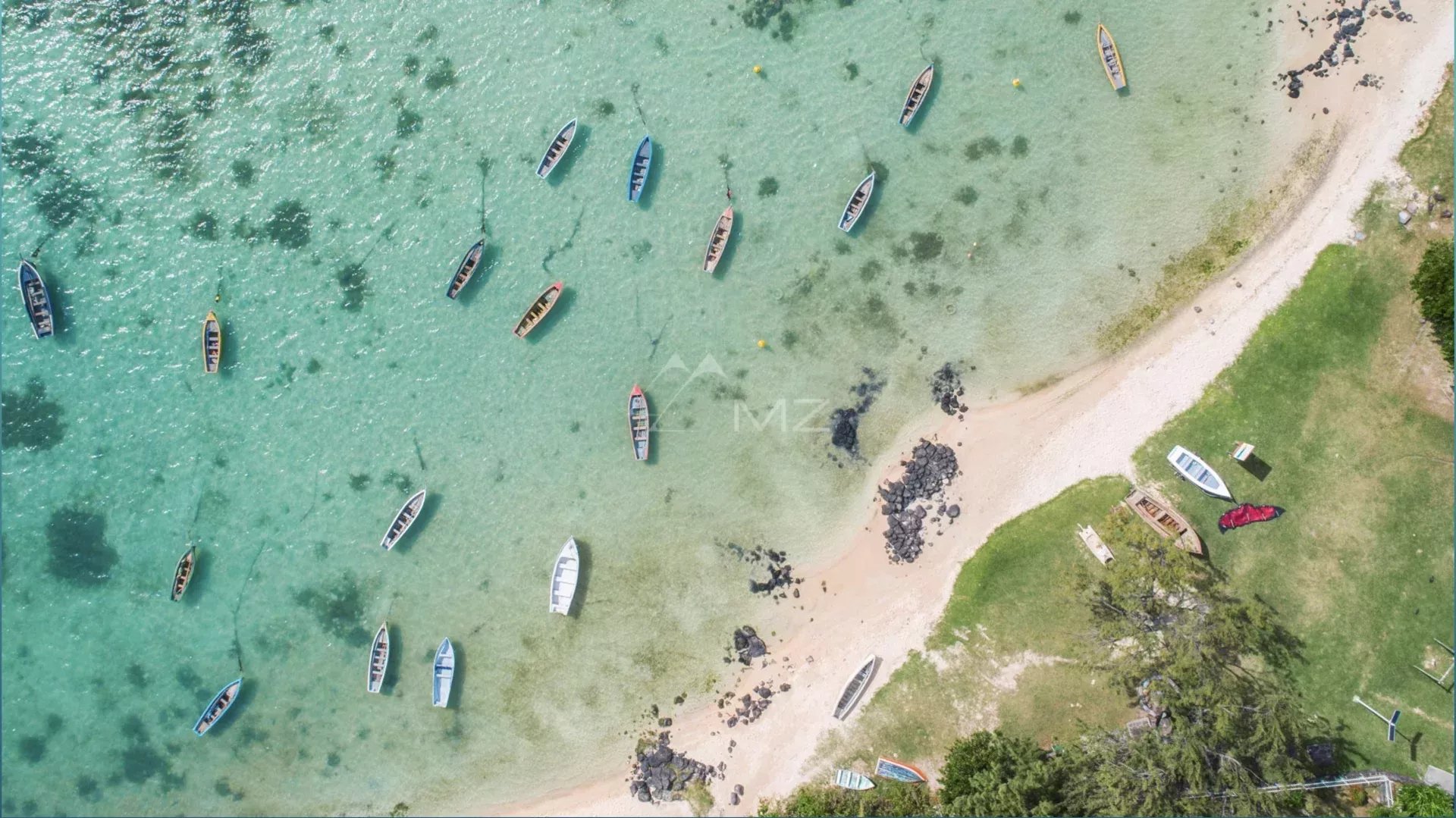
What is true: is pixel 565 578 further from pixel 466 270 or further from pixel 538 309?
pixel 466 270

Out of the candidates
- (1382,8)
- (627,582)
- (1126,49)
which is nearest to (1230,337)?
(1126,49)

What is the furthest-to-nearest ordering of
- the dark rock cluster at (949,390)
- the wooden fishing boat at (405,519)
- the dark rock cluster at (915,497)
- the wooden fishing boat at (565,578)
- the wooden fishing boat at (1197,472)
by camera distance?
the wooden fishing boat at (405,519) → the wooden fishing boat at (565,578) → the dark rock cluster at (949,390) → the dark rock cluster at (915,497) → the wooden fishing boat at (1197,472)

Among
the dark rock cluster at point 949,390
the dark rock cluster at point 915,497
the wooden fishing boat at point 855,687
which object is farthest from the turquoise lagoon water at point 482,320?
the wooden fishing boat at point 855,687

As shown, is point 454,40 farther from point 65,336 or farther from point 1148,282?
point 1148,282

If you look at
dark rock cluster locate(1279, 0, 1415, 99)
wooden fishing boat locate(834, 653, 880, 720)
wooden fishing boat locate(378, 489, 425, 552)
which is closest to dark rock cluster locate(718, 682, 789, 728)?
wooden fishing boat locate(834, 653, 880, 720)

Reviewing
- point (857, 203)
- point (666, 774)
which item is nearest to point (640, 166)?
point (857, 203)

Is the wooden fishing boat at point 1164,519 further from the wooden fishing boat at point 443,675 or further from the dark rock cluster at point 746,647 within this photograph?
the wooden fishing boat at point 443,675

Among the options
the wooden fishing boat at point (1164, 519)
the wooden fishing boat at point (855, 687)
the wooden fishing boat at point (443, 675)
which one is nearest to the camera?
the wooden fishing boat at point (1164, 519)
